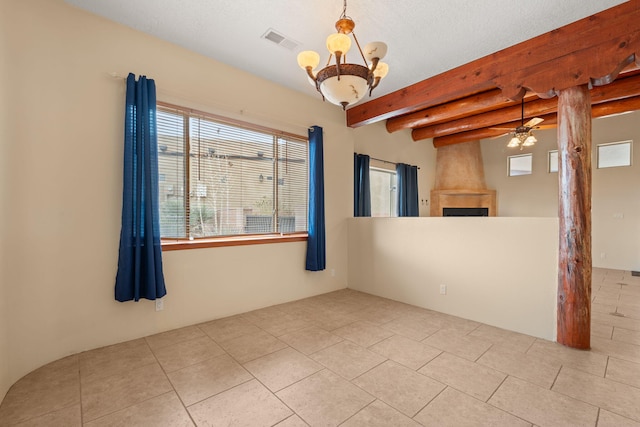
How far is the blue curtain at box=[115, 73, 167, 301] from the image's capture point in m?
2.63

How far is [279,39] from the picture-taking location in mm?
2910

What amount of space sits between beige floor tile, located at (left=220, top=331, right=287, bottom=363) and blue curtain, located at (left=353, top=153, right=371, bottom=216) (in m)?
2.81

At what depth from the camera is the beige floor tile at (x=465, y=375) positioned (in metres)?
2.04

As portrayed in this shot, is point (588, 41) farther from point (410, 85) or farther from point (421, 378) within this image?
point (421, 378)

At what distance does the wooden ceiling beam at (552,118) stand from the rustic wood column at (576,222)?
2.33 metres

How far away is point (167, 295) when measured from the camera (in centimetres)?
302

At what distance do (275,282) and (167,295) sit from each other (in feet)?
4.39

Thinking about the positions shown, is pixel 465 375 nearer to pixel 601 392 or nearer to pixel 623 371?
pixel 601 392

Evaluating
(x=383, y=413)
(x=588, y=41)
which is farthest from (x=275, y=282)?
(x=588, y=41)

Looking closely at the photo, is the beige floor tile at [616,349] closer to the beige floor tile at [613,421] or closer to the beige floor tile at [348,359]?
the beige floor tile at [613,421]

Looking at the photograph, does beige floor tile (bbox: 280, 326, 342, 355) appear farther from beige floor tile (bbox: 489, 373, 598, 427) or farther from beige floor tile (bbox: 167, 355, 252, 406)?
beige floor tile (bbox: 489, 373, 598, 427)

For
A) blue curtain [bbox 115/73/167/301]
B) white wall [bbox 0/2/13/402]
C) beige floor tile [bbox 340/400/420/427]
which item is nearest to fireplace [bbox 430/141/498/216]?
beige floor tile [bbox 340/400/420/427]

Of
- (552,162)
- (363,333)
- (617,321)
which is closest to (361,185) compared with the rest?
(363,333)

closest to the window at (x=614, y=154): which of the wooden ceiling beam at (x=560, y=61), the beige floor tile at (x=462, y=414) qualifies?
the wooden ceiling beam at (x=560, y=61)
